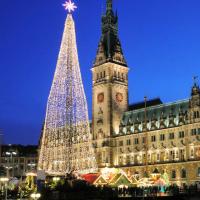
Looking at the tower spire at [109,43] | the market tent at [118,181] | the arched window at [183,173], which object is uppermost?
the tower spire at [109,43]

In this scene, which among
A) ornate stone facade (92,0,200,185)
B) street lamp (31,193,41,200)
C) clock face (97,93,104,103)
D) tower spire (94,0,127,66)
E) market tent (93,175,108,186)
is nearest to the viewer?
street lamp (31,193,41,200)

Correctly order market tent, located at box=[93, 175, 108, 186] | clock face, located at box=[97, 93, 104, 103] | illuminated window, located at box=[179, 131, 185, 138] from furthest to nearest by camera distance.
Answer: clock face, located at box=[97, 93, 104, 103] < illuminated window, located at box=[179, 131, 185, 138] < market tent, located at box=[93, 175, 108, 186]

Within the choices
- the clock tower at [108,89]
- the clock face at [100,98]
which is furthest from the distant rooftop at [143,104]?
the clock face at [100,98]

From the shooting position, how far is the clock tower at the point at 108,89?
479 feet

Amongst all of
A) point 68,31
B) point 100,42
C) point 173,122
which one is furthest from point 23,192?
point 100,42

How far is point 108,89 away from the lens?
485 ft

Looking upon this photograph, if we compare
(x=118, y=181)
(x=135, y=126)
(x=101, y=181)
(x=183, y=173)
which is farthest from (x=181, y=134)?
(x=101, y=181)

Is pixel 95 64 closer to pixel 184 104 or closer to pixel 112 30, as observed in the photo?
pixel 112 30

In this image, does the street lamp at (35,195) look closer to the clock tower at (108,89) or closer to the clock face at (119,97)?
the clock tower at (108,89)

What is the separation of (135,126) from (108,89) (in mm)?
16272

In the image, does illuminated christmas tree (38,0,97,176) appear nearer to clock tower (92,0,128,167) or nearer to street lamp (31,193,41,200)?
street lamp (31,193,41,200)

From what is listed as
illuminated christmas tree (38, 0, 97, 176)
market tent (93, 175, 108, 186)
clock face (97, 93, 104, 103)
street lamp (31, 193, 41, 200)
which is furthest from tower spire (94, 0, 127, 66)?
street lamp (31, 193, 41, 200)

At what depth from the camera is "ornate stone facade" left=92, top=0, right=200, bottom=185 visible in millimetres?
124438

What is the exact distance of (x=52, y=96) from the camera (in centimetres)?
6231
